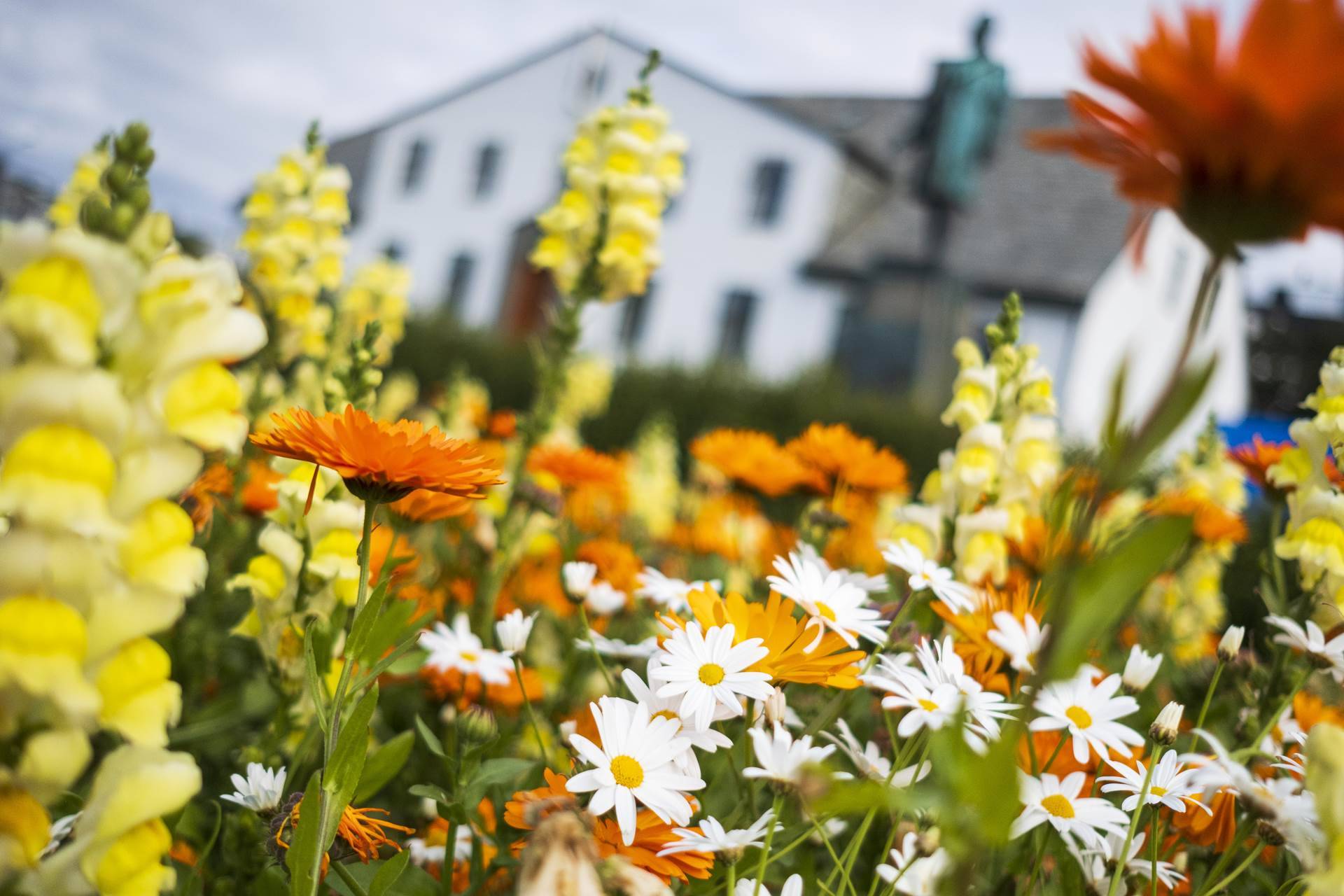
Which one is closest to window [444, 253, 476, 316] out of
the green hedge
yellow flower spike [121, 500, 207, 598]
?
the green hedge

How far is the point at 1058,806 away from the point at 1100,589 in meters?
0.48

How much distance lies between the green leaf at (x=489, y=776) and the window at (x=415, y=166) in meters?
24.3

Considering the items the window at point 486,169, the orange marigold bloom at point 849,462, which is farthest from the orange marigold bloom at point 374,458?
the window at point 486,169

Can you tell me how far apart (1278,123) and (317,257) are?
7.24 ft

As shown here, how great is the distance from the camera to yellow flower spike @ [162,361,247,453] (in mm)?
613

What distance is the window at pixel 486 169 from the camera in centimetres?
2250

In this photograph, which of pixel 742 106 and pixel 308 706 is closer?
pixel 308 706

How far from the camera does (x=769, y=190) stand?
19078 millimetres

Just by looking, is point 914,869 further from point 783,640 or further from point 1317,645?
point 1317,645

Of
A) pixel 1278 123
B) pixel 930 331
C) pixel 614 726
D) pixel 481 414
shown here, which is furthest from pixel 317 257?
pixel 930 331

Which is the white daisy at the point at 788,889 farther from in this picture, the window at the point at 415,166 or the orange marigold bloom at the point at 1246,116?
the window at the point at 415,166

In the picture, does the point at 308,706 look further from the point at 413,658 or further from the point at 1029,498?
the point at 1029,498

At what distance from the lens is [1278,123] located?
54cm

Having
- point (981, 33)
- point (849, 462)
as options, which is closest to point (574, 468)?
point (849, 462)
